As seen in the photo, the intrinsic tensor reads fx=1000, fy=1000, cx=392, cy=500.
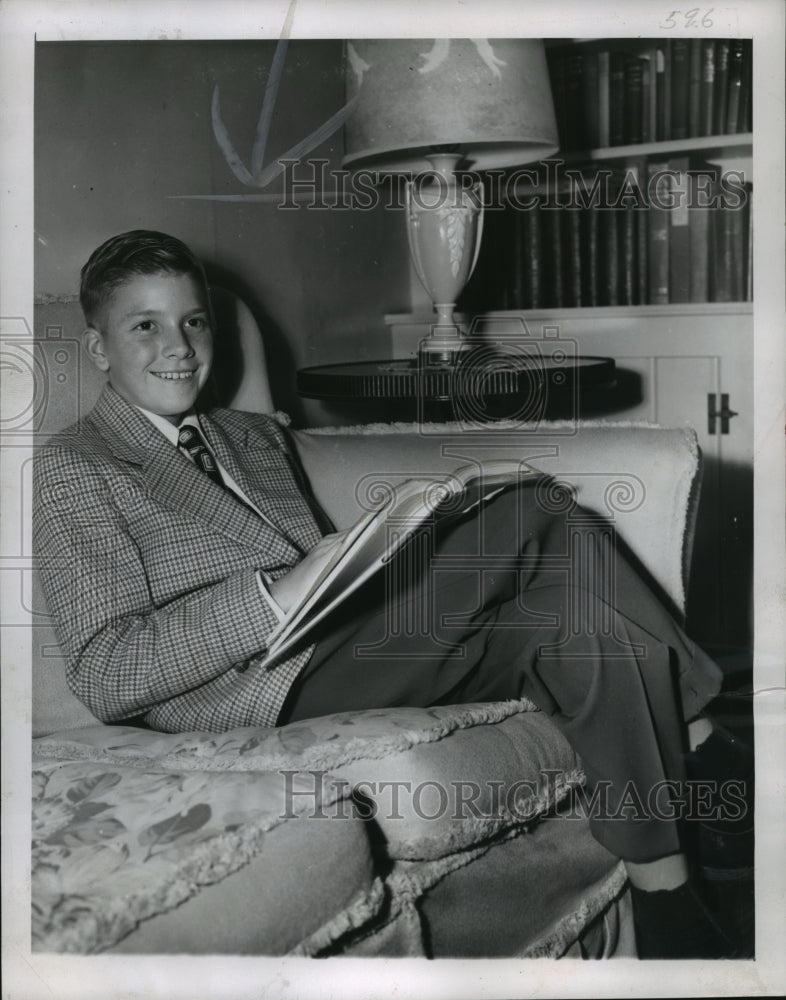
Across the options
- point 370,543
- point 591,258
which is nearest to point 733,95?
point 591,258

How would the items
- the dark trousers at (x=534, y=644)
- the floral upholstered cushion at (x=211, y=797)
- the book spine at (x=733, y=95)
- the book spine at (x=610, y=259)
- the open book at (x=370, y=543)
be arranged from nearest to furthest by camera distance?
the floral upholstered cushion at (x=211, y=797)
the open book at (x=370, y=543)
the dark trousers at (x=534, y=644)
the book spine at (x=733, y=95)
the book spine at (x=610, y=259)

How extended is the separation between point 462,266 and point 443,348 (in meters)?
0.12

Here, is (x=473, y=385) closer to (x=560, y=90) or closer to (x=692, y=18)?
(x=692, y=18)

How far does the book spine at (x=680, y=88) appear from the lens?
1699 millimetres

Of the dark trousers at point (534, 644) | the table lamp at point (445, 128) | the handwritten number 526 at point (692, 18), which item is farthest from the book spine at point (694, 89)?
the dark trousers at point (534, 644)

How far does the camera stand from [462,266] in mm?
1415

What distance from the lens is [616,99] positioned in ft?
5.85

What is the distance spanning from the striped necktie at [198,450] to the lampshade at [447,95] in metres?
0.48

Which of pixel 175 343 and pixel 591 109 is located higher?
pixel 591 109

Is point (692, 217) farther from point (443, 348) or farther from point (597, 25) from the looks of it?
point (597, 25)

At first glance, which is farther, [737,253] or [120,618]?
[737,253]

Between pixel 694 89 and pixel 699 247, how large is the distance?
27 centimetres

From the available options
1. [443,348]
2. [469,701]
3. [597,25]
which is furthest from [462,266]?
[469,701]

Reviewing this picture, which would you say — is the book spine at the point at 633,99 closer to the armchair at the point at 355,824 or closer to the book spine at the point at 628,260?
the book spine at the point at 628,260
